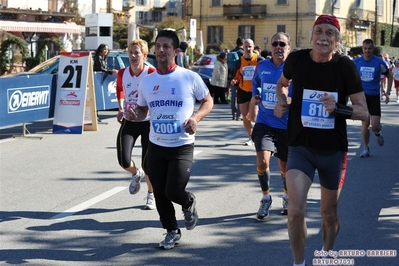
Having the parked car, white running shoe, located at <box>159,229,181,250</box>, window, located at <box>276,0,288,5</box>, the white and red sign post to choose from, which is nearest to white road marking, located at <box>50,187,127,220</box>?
white running shoe, located at <box>159,229,181,250</box>

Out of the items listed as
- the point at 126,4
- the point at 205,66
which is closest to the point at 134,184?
the point at 205,66

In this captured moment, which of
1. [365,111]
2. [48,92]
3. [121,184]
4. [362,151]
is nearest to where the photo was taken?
[365,111]

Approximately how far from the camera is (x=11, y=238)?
7.29 m

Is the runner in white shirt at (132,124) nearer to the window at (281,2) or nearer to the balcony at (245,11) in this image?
the window at (281,2)

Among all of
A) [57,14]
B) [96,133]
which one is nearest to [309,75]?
[96,133]

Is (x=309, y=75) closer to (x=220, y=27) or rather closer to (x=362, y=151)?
(x=362, y=151)

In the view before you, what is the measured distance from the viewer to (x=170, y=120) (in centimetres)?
671

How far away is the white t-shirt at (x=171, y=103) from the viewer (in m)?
6.71

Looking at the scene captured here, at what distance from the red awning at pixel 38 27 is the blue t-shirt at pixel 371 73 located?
30761 mm

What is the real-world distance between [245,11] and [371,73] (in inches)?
2655

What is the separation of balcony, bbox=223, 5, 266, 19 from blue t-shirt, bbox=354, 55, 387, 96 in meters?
66.7

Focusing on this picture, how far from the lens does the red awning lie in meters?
40.7

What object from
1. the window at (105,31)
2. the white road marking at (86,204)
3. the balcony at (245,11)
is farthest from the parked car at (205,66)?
the balcony at (245,11)

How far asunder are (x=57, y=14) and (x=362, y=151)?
112ft
